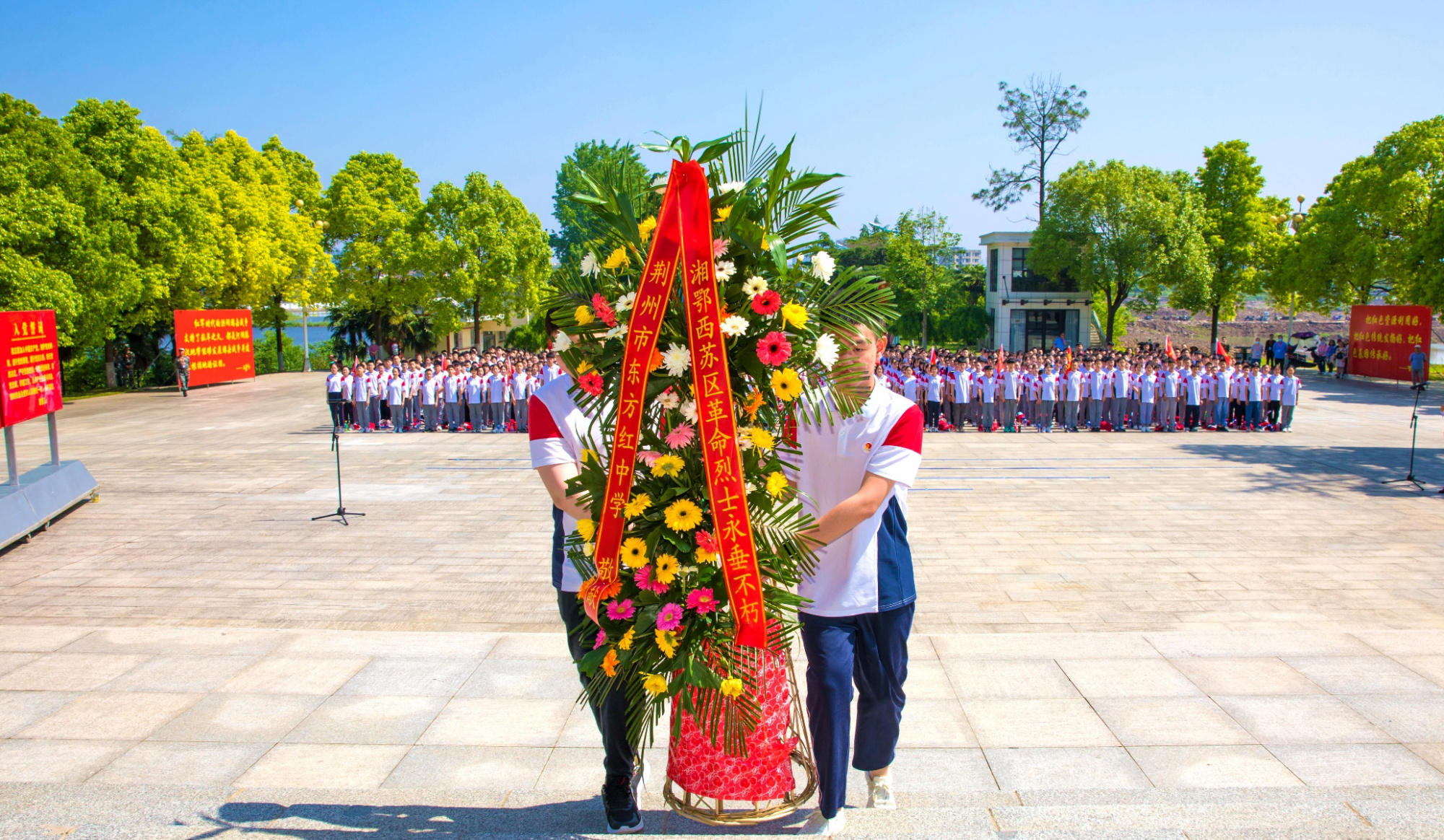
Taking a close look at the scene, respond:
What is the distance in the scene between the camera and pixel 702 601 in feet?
10.2

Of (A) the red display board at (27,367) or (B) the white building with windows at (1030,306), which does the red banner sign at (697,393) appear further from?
(B) the white building with windows at (1030,306)

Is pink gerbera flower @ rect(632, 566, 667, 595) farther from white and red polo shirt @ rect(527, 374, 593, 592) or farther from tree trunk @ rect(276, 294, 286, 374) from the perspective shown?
tree trunk @ rect(276, 294, 286, 374)

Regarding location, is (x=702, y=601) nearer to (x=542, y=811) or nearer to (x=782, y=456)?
(x=782, y=456)

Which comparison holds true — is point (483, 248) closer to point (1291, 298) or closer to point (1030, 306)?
point (1030, 306)

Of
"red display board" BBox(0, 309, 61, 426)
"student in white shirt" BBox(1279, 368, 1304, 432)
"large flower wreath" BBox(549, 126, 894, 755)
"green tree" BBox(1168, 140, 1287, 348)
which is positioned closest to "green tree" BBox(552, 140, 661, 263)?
"large flower wreath" BBox(549, 126, 894, 755)

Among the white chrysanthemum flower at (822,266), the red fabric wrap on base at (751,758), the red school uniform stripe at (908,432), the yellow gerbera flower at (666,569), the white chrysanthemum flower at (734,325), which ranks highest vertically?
the white chrysanthemum flower at (822,266)

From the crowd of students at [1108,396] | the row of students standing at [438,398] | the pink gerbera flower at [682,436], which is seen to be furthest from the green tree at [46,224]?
the pink gerbera flower at [682,436]

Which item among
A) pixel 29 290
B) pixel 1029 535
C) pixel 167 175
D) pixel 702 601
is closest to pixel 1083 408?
pixel 1029 535

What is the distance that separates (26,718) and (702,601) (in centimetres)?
424

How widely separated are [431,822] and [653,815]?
868mm

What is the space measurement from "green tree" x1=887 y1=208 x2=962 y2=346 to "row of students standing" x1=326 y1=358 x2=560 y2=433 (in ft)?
81.4

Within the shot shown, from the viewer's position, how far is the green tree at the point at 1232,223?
120 ft

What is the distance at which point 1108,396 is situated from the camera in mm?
20531

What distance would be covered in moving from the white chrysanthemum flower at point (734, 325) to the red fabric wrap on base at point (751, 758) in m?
1.21
